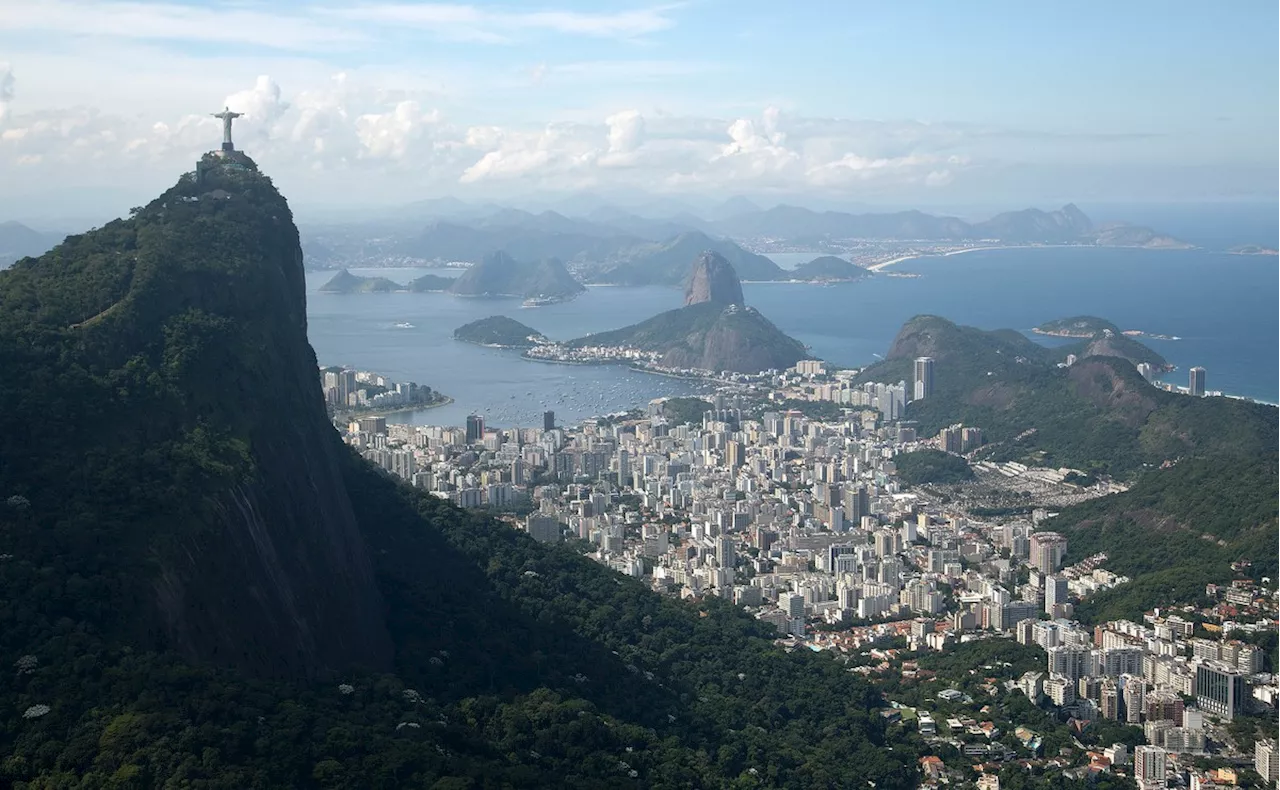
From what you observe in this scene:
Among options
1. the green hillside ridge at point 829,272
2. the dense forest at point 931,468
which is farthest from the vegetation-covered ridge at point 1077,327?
the green hillside ridge at point 829,272

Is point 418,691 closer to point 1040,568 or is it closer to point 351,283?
point 1040,568

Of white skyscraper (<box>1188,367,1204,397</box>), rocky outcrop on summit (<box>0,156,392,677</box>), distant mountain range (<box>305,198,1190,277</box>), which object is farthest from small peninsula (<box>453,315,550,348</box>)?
rocky outcrop on summit (<box>0,156,392,677</box>)

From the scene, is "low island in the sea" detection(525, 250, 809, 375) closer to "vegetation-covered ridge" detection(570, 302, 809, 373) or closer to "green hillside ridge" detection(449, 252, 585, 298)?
"vegetation-covered ridge" detection(570, 302, 809, 373)

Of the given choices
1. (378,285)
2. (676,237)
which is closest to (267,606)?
(378,285)

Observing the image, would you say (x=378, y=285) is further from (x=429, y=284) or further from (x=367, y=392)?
(x=367, y=392)

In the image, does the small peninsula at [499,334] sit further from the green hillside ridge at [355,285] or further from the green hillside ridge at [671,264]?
the green hillside ridge at [671,264]

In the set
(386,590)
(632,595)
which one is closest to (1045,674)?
(632,595)
